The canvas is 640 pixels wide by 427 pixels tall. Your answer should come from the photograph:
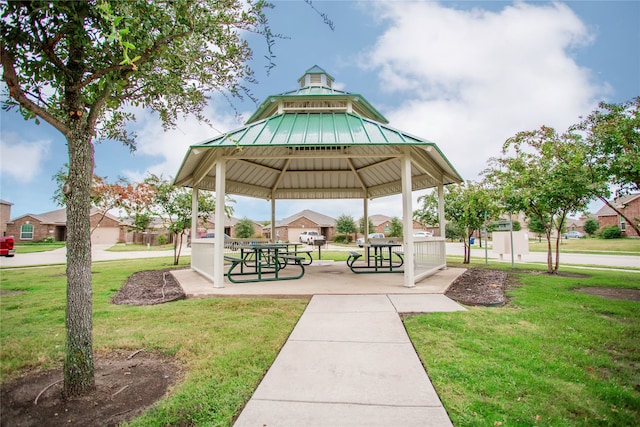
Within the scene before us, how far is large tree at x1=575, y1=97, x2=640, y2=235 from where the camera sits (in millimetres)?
6887

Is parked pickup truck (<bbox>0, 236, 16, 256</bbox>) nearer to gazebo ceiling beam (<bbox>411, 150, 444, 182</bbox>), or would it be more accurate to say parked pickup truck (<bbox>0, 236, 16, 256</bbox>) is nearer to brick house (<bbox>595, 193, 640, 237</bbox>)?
gazebo ceiling beam (<bbox>411, 150, 444, 182</bbox>)

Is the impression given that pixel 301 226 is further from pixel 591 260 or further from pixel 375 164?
pixel 375 164

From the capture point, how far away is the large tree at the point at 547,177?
29.1 ft

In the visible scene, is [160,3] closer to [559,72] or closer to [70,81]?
[70,81]

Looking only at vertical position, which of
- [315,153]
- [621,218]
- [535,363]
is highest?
[315,153]

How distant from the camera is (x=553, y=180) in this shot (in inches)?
379

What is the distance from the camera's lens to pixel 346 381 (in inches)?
117

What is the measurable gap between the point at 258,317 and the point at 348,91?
6.97 m

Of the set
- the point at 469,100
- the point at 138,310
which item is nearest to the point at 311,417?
the point at 138,310

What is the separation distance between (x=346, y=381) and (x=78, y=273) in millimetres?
2643

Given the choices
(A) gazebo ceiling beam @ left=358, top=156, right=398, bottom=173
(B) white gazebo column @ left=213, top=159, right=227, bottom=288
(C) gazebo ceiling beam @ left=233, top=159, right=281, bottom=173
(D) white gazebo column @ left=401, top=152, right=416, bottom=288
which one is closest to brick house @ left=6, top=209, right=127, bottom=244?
(C) gazebo ceiling beam @ left=233, top=159, right=281, bottom=173

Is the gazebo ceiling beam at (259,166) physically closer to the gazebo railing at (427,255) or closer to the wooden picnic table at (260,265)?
the wooden picnic table at (260,265)

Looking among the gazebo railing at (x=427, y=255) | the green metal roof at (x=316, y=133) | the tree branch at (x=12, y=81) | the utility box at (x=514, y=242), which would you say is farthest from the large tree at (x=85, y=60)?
the utility box at (x=514, y=242)

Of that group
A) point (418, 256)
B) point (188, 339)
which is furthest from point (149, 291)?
point (418, 256)
